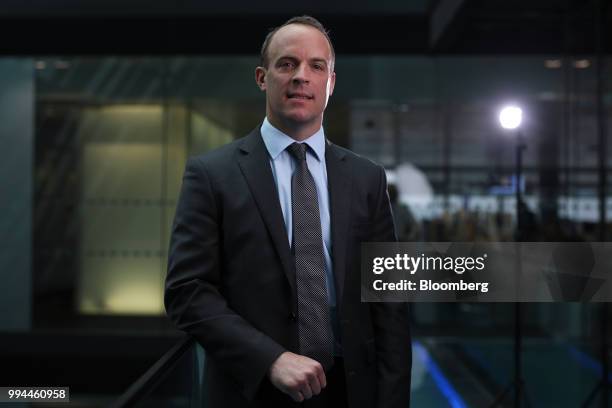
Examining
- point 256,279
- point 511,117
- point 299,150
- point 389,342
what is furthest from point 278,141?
point 511,117

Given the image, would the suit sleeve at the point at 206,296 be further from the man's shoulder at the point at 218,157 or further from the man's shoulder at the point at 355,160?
the man's shoulder at the point at 355,160

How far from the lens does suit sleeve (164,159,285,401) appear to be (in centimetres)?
133

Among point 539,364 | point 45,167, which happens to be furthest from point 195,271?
point 45,167

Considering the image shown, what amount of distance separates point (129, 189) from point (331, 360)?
245 inches

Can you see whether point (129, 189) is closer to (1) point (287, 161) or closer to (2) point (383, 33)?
(2) point (383, 33)

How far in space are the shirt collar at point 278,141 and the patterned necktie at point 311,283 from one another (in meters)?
0.11

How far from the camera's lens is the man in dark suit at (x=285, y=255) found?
1386 mm

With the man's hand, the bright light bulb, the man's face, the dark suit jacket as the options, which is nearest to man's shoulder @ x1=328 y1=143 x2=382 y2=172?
the dark suit jacket

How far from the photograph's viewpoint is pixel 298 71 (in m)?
1.43

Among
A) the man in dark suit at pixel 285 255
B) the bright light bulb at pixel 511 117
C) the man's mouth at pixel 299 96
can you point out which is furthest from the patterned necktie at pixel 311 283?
the bright light bulb at pixel 511 117

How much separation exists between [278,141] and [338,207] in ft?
0.67

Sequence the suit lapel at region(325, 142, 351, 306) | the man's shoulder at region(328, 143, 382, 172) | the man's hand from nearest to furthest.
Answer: the man's hand
the suit lapel at region(325, 142, 351, 306)
the man's shoulder at region(328, 143, 382, 172)
